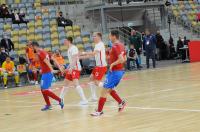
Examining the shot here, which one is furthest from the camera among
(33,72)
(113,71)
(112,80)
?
(33,72)

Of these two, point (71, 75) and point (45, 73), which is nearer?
point (45, 73)

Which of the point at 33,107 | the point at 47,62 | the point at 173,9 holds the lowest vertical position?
the point at 33,107

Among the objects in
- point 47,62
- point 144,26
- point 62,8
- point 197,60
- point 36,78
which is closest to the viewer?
point 47,62

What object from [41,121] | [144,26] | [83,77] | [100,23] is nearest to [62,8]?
[100,23]

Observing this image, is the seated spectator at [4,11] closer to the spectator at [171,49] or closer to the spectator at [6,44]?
the spectator at [6,44]

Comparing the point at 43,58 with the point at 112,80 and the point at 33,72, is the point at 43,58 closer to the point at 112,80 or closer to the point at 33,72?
the point at 112,80

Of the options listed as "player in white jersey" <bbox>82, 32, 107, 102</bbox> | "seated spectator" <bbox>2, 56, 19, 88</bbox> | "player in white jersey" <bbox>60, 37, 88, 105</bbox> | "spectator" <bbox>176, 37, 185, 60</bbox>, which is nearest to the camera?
"player in white jersey" <bbox>60, 37, 88, 105</bbox>

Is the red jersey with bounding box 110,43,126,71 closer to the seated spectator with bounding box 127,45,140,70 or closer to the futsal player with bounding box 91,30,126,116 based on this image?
the futsal player with bounding box 91,30,126,116

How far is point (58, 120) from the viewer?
10.2 meters

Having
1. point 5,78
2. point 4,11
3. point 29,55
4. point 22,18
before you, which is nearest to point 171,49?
point 22,18

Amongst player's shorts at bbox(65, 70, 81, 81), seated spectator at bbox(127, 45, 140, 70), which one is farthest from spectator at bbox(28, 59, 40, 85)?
player's shorts at bbox(65, 70, 81, 81)

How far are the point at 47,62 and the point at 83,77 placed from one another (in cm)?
1195

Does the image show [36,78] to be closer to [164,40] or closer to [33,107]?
[33,107]

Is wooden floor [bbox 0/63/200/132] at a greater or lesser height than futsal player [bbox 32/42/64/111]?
lesser
